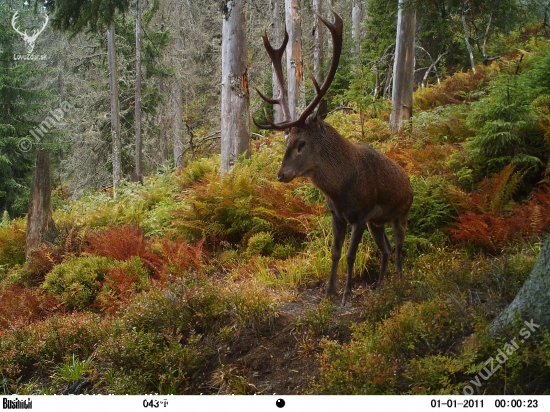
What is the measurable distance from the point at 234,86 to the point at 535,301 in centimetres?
824

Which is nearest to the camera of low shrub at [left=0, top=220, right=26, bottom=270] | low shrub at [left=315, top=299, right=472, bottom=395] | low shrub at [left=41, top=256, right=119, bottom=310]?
low shrub at [left=315, top=299, right=472, bottom=395]

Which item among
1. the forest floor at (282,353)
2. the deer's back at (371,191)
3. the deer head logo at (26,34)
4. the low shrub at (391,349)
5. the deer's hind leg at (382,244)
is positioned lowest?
the forest floor at (282,353)

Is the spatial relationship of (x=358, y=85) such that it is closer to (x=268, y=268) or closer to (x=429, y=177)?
(x=429, y=177)

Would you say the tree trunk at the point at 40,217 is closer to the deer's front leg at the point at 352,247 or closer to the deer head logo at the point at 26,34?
the deer head logo at the point at 26,34

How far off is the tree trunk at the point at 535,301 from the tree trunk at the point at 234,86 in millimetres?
7849

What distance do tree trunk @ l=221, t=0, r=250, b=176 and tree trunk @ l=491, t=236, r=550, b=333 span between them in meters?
7.85

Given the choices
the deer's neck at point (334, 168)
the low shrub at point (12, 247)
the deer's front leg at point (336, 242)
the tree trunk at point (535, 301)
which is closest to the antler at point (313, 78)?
the deer's neck at point (334, 168)

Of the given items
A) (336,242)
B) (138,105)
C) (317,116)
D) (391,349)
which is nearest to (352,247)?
(336,242)

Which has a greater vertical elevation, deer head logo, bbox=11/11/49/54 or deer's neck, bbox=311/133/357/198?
deer head logo, bbox=11/11/49/54

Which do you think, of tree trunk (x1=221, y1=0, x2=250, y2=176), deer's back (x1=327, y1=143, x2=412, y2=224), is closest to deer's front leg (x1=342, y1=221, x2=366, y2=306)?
deer's back (x1=327, y1=143, x2=412, y2=224)

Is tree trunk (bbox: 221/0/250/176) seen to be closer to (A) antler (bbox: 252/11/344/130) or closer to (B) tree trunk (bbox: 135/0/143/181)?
(A) antler (bbox: 252/11/344/130)

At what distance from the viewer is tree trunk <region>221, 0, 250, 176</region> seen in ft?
34.2

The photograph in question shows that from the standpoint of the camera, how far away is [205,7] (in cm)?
2903

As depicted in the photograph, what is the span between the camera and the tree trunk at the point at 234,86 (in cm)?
1044
